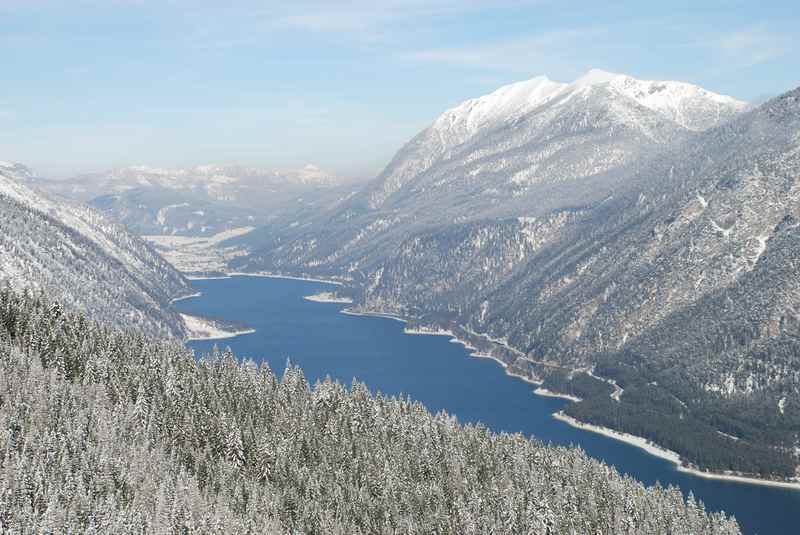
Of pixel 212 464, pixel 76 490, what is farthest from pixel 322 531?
pixel 76 490

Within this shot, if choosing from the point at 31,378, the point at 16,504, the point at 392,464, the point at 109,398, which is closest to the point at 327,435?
the point at 392,464

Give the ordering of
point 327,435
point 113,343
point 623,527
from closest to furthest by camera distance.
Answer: point 623,527 → point 327,435 → point 113,343

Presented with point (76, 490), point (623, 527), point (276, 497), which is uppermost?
point (76, 490)

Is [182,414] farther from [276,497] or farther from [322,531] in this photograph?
[322,531]

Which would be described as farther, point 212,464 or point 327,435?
point 327,435

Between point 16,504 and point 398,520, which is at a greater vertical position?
point 16,504

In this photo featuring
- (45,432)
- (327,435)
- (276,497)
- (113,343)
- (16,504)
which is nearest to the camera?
(16,504)
